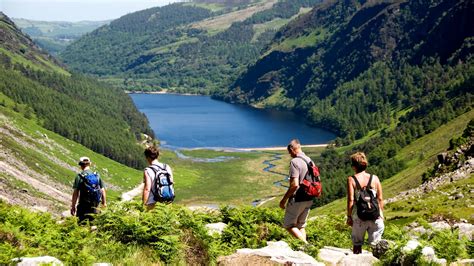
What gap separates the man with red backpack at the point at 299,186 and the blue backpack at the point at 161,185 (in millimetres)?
4554

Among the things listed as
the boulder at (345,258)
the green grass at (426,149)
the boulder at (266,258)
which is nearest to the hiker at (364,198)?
the boulder at (345,258)

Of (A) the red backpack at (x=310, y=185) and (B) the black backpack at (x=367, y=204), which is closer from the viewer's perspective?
(B) the black backpack at (x=367, y=204)

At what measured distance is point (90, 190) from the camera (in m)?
25.8

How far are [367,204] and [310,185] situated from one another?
7.80 feet

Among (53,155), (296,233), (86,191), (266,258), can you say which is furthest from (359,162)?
(53,155)

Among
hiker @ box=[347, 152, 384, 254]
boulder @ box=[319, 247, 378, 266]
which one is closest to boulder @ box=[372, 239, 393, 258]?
boulder @ box=[319, 247, 378, 266]

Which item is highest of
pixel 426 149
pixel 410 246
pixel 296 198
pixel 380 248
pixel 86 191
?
pixel 296 198

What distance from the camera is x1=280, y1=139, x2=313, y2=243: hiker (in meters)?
22.7

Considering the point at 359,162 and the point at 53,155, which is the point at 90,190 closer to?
the point at 359,162

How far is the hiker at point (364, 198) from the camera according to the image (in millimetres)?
21625

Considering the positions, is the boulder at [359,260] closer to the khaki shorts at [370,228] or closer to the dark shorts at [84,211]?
the khaki shorts at [370,228]

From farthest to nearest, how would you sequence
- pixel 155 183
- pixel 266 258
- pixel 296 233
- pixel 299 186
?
pixel 296 233 → pixel 155 183 → pixel 299 186 → pixel 266 258

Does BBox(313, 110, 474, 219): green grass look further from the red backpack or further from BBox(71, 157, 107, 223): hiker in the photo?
BBox(71, 157, 107, 223): hiker

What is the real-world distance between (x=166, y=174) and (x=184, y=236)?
3.39 metres
